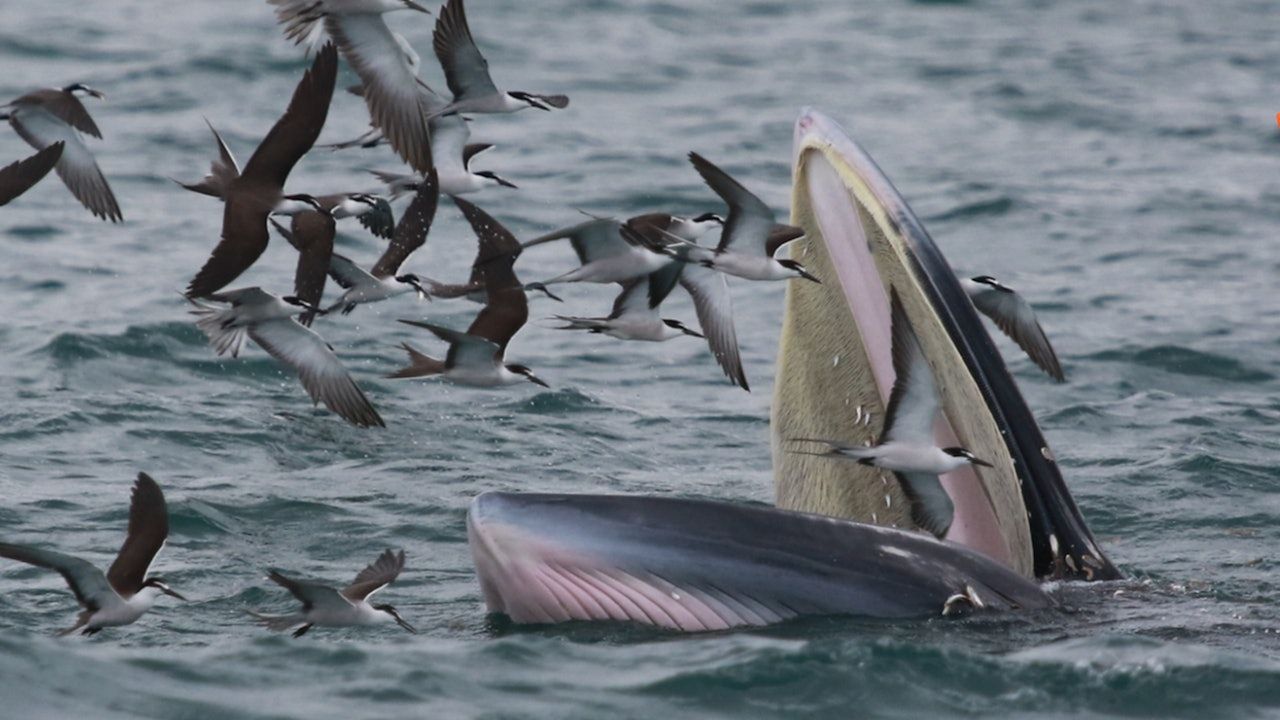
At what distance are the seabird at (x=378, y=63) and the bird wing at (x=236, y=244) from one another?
823 millimetres

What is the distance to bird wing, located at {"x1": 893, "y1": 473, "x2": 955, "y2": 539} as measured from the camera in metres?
8.20

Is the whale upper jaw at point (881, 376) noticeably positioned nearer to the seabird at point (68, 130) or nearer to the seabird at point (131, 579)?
the seabird at point (131, 579)

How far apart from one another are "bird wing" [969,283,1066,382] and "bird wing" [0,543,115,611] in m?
4.98

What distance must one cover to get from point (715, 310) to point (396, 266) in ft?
5.72

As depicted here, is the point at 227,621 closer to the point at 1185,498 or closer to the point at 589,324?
the point at 589,324

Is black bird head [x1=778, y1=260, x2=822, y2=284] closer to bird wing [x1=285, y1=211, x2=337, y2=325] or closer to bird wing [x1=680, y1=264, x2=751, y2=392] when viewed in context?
bird wing [x1=680, y1=264, x2=751, y2=392]

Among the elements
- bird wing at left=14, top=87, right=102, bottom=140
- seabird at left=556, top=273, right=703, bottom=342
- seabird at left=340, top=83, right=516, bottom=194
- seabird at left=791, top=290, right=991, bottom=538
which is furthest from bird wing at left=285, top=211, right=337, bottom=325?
seabird at left=791, top=290, right=991, bottom=538

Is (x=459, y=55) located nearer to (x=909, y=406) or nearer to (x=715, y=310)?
(x=715, y=310)

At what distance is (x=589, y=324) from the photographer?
10156 millimetres

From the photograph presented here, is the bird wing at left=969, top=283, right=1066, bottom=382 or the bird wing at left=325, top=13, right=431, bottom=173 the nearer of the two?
the bird wing at left=325, top=13, right=431, bottom=173

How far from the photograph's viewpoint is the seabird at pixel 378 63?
9758 millimetres

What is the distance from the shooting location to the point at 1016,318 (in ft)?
36.5

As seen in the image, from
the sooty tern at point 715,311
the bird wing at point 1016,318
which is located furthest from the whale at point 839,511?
the bird wing at point 1016,318

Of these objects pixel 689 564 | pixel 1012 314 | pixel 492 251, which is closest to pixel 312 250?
pixel 492 251
